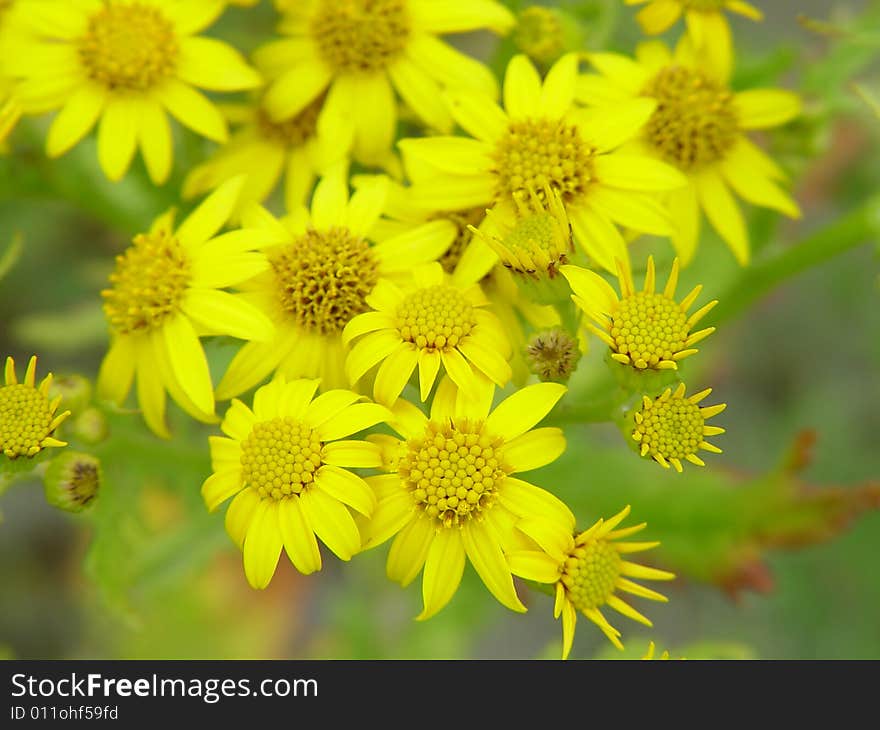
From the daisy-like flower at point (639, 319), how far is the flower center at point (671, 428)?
58 mm

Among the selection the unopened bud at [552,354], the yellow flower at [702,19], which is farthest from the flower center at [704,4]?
the unopened bud at [552,354]

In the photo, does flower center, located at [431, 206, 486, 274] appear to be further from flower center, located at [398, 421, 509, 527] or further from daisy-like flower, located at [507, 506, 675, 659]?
daisy-like flower, located at [507, 506, 675, 659]

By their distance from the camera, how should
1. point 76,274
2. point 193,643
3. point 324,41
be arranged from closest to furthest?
point 324,41, point 193,643, point 76,274

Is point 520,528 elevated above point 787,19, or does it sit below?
below

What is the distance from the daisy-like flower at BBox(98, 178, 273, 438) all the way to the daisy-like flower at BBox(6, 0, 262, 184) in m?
0.18

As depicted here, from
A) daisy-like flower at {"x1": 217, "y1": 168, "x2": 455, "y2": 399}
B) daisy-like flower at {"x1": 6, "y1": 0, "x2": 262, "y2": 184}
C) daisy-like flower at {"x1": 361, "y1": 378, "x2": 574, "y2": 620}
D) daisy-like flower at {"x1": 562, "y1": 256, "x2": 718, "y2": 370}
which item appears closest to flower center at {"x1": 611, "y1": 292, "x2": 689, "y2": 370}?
daisy-like flower at {"x1": 562, "y1": 256, "x2": 718, "y2": 370}

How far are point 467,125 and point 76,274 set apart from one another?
2.68 metres

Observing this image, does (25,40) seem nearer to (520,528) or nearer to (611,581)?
(520,528)

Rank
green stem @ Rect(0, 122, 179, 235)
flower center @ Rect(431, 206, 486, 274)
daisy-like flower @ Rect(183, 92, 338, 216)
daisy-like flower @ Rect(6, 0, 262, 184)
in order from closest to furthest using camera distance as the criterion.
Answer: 1. flower center @ Rect(431, 206, 486, 274)
2. daisy-like flower @ Rect(6, 0, 262, 184)
3. daisy-like flower @ Rect(183, 92, 338, 216)
4. green stem @ Rect(0, 122, 179, 235)

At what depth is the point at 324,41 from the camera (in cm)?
182

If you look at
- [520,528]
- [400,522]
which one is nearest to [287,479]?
[400,522]

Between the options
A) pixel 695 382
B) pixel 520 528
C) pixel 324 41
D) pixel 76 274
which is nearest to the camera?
pixel 520 528

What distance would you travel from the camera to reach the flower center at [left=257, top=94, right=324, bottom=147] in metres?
1.91

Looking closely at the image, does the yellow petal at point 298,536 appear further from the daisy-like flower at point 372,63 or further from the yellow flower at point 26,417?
the daisy-like flower at point 372,63
